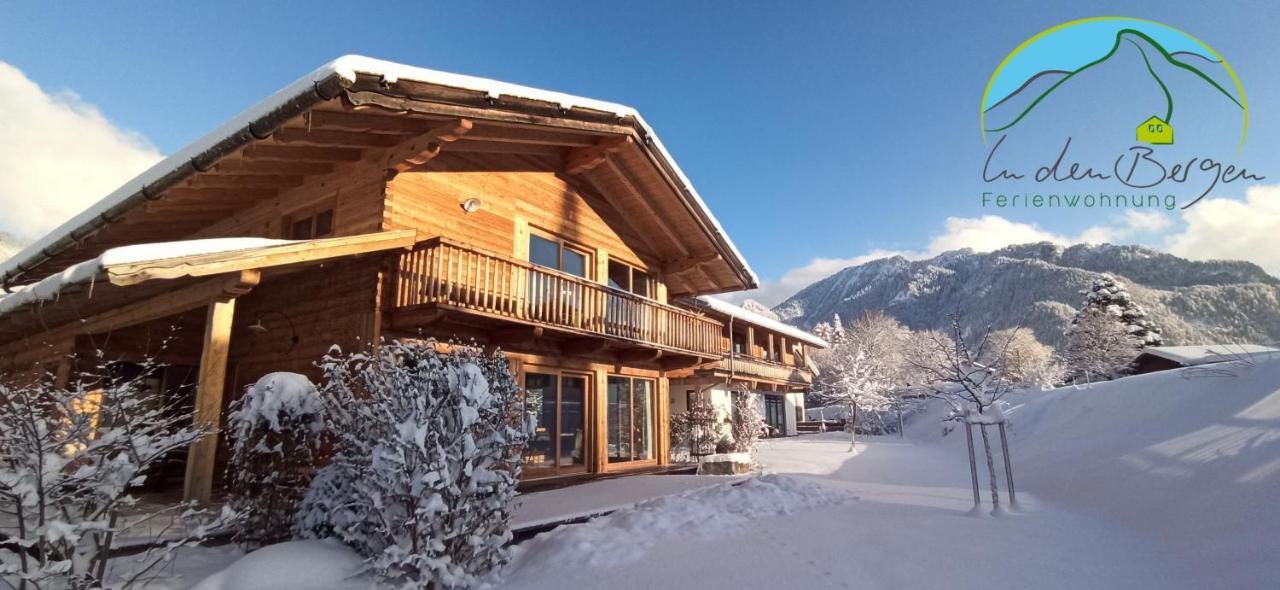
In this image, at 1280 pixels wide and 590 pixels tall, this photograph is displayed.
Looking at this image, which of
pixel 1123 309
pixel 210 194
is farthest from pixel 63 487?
pixel 1123 309

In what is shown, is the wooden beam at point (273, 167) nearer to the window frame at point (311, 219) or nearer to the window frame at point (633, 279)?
the window frame at point (311, 219)

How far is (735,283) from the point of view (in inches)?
639

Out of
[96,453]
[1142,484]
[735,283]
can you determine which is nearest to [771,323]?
[735,283]

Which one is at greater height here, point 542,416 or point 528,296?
point 528,296

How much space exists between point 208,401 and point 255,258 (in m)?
1.62

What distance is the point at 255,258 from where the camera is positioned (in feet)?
21.8

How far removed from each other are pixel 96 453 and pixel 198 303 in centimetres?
370

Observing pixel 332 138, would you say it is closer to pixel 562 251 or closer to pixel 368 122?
pixel 368 122

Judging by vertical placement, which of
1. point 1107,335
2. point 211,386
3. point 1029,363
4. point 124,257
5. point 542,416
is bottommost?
point 542,416

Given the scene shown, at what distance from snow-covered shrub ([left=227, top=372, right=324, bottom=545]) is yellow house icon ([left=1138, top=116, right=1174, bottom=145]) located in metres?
14.0

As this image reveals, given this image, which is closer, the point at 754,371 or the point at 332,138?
the point at 332,138

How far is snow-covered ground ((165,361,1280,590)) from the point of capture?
542cm

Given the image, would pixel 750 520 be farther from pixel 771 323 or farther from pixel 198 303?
pixel 771 323

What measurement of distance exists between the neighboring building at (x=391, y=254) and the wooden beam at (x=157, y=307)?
0.04 metres
